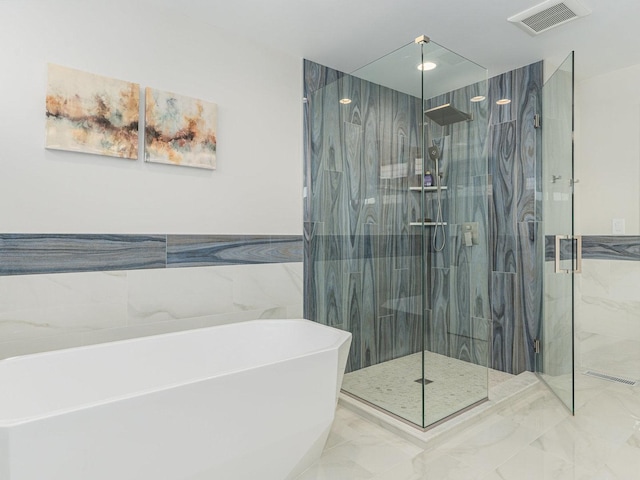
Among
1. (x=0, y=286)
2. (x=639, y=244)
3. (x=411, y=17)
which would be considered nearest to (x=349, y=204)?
(x=411, y=17)

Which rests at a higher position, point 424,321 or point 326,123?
point 326,123

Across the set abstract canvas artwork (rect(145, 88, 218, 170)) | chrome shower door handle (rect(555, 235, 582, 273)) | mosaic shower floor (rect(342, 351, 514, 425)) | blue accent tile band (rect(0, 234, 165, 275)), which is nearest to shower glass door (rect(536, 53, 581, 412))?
chrome shower door handle (rect(555, 235, 582, 273))

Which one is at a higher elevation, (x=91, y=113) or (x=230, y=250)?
(x=91, y=113)

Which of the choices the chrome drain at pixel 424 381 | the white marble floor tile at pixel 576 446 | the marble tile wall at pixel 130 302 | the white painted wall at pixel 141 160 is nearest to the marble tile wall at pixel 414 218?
the chrome drain at pixel 424 381

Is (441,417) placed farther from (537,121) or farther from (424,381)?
(537,121)

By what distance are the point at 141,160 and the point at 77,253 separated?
0.64 meters

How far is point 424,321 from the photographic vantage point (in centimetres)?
251

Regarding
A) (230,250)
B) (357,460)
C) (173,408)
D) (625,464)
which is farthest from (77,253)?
(625,464)

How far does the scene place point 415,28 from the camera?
268 cm

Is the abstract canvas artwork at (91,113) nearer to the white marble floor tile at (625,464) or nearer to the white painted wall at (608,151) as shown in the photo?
the white marble floor tile at (625,464)

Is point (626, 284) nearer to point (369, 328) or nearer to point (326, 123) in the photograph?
point (369, 328)

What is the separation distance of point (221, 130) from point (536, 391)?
9.73 ft

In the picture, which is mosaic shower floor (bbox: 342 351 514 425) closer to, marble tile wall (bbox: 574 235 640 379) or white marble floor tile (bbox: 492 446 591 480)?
white marble floor tile (bbox: 492 446 591 480)

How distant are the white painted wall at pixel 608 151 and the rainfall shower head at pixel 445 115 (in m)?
1.70
